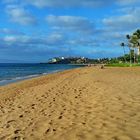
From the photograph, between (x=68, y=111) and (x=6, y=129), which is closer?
(x=6, y=129)

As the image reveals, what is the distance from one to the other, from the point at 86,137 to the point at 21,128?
7.77ft

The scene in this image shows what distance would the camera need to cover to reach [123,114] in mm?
10148

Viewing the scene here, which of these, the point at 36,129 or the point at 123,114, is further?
A: the point at 123,114

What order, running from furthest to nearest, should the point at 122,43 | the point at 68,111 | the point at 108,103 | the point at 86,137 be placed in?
1. the point at 122,43
2. the point at 108,103
3. the point at 68,111
4. the point at 86,137

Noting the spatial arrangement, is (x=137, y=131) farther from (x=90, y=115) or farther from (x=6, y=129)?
(x=6, y=129)

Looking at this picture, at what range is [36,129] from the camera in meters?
9.18

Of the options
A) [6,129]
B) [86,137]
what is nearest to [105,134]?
[86,137]

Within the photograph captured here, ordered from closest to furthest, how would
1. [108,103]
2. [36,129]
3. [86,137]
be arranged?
[86,137] → [36,129] → [108,103]

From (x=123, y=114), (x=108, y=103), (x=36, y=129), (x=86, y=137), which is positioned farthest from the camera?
(x=108, y=103)

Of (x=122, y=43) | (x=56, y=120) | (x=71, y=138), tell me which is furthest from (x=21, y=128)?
(x=122, y=43)

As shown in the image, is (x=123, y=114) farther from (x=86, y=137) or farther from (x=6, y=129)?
(x=6, y=129)

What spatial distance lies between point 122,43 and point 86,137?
131 meters

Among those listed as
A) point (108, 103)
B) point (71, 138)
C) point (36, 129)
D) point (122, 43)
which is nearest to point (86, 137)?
point (71, 138)

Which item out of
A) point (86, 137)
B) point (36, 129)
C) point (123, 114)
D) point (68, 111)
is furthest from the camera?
point (68, 111)
